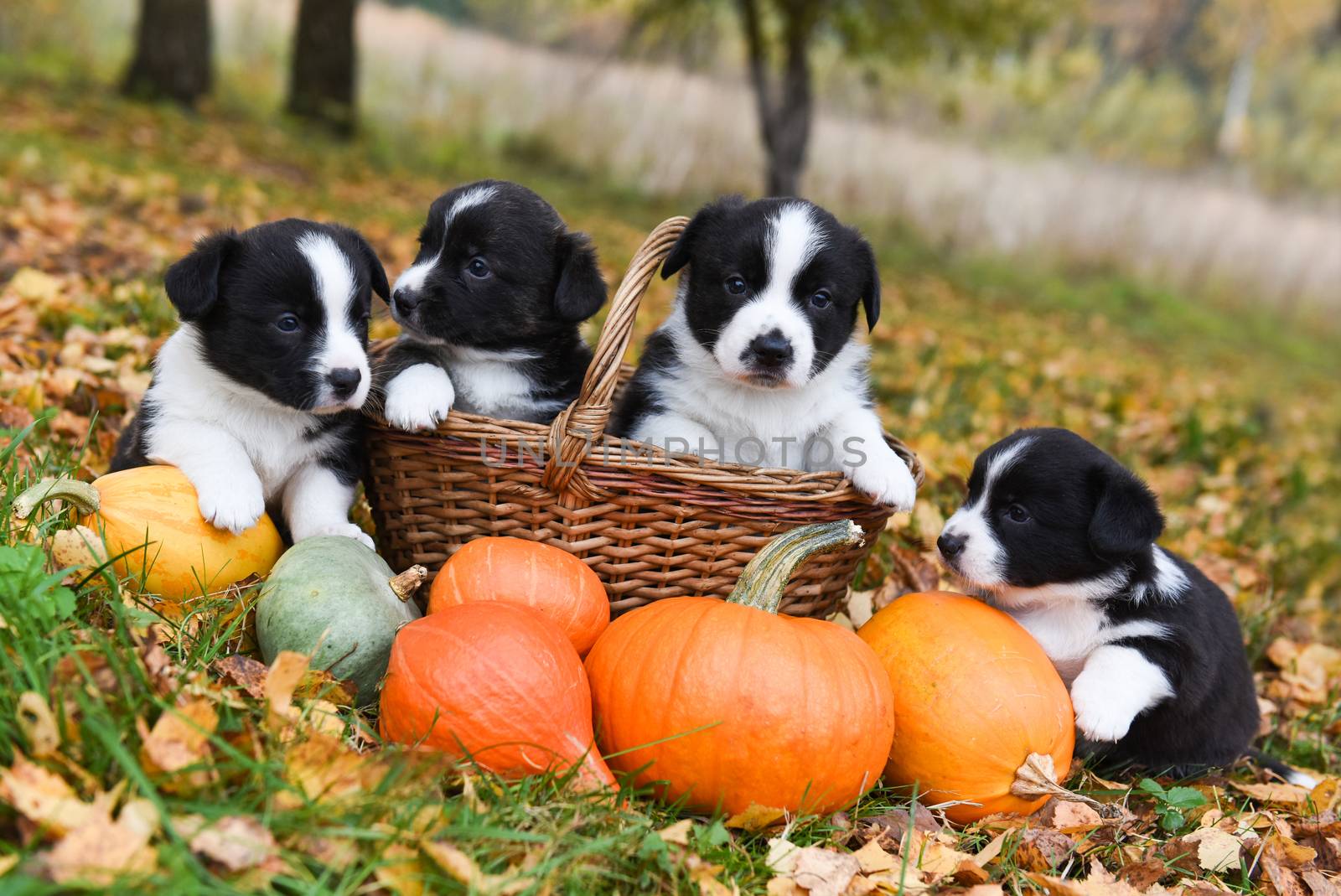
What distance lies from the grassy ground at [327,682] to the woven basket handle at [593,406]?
0.83 m

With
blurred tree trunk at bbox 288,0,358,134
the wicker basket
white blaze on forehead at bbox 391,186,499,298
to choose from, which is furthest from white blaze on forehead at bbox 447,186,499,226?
blurred tree trunk at bbox 288,0,358,134

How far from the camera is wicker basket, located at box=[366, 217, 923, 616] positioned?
9.14 ft

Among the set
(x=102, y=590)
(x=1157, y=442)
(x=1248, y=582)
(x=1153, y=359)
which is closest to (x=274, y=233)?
(x=102, y=590)

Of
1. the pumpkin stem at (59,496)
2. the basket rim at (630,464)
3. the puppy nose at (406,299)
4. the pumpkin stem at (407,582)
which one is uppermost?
the puppy nose at (406,299)

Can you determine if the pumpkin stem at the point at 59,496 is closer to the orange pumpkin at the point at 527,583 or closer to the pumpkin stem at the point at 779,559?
the orange pumpkin at the point at 527,583

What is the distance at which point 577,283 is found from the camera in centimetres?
317

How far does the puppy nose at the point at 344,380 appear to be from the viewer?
2754 mm

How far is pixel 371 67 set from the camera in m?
17.8

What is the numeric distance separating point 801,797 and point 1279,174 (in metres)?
30.1

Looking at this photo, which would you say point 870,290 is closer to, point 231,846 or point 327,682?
point 327,682

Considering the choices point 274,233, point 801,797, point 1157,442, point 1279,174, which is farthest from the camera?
point 1279,174

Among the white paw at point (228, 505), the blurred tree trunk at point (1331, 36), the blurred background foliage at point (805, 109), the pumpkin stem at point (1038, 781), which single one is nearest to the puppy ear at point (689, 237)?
the white paw at point (228, 505)

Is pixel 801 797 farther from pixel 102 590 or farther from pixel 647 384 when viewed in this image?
pixel 102 590

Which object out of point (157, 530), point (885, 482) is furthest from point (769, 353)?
point (157, 530)
